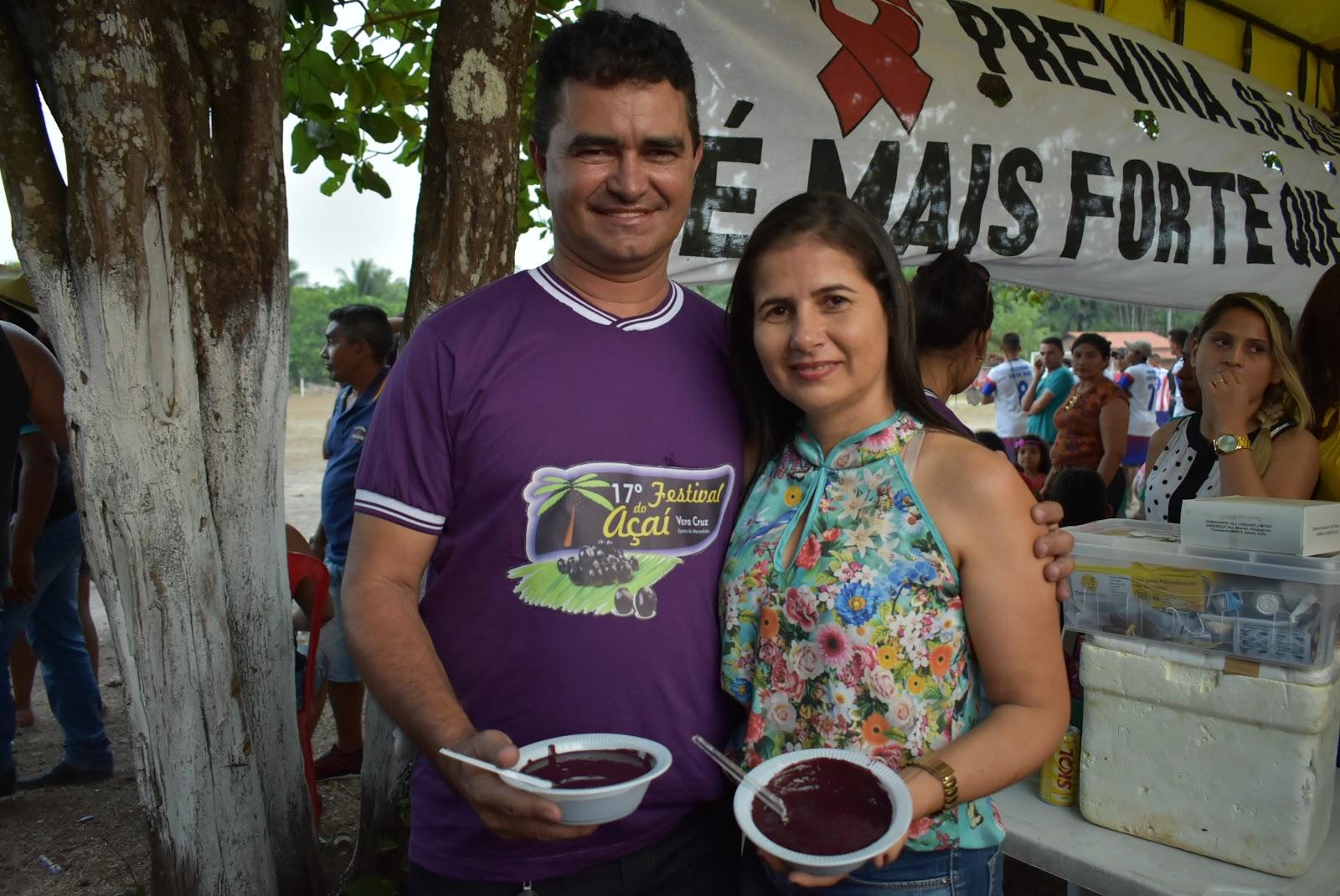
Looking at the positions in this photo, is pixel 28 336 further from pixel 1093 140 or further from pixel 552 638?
pixel 1093 140

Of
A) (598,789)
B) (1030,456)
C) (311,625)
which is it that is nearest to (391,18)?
(311,625)

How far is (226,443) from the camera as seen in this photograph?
233 cm

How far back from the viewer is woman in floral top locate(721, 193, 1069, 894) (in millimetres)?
1405

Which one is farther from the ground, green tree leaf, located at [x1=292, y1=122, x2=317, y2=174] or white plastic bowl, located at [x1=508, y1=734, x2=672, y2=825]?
green tree leaf, located at [x1=292, y1=122, x2=317, y2=174]

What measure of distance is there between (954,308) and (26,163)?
278 cm

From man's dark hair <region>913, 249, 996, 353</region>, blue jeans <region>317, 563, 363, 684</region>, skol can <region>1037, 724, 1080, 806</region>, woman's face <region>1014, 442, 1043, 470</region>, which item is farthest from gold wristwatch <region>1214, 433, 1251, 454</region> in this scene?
woman's face <region>1014, 442, 1043, 470</region>

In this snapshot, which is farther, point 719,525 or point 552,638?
point 719,525

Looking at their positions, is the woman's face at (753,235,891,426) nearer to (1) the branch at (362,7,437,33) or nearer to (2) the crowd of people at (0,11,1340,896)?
(2) the crowd of people at (0,11,1340,896)

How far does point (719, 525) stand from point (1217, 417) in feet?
7.45

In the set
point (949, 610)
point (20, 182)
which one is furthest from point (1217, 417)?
point (20, 182)

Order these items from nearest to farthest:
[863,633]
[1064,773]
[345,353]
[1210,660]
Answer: [863,633]
[1210,660]
[1064,773]
[345,353]

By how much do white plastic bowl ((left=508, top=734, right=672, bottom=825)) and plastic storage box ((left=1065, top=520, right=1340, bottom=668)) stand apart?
3.80 feet

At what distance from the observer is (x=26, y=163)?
2.08m

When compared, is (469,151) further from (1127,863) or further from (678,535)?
(1127,863)
